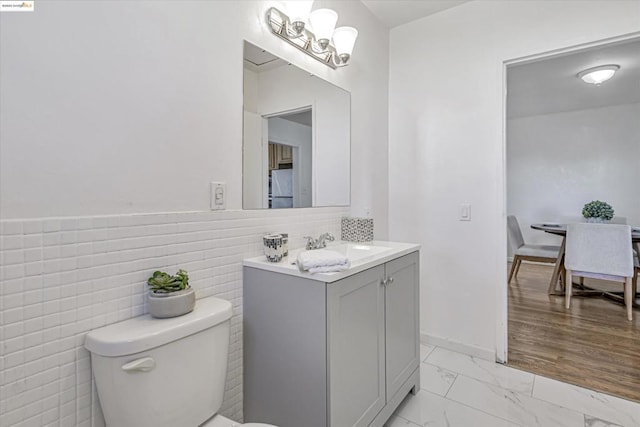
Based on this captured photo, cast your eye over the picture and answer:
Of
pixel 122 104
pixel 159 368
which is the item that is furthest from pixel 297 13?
pixel 159 368

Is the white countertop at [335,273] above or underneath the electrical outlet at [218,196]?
underneath

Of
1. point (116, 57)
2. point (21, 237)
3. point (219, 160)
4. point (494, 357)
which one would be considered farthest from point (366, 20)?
point (494, 357)

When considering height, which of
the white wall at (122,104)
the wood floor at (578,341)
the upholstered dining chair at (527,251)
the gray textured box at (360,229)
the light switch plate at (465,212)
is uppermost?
the white wall at (122,104)

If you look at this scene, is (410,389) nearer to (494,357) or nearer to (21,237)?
(494,357)

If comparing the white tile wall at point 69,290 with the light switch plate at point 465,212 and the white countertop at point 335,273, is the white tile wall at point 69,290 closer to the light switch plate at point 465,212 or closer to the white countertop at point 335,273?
the white countertop at point 335,273

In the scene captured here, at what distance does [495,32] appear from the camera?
2150 millimetres

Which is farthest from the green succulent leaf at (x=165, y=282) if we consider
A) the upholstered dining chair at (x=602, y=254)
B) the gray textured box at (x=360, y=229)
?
the upholstered dining chair at (x=602, y=254)

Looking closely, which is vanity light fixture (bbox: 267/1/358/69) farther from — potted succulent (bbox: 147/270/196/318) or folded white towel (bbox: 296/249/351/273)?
potted succulent (bbox: 147/270/196/318)

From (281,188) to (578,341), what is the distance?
2.58 meters

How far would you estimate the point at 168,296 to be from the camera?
1003mm

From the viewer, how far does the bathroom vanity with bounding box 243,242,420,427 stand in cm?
118

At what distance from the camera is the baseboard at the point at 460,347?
86.3 inches

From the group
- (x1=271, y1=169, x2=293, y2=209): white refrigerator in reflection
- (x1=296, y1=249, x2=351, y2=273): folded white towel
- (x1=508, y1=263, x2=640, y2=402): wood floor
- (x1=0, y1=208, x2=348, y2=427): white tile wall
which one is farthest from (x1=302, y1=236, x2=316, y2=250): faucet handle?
(x1=508, y1=263, x2=640, y2=402): wood floor

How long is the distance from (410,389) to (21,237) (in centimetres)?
182
